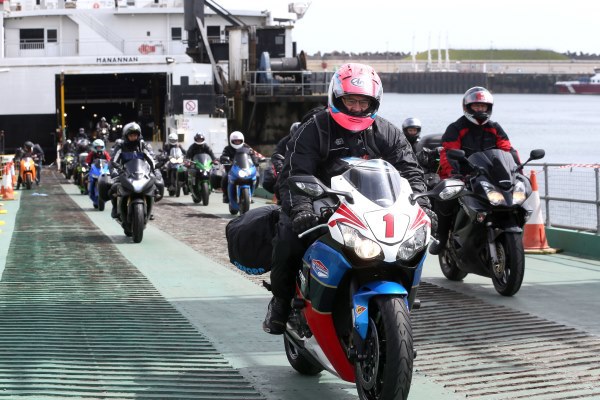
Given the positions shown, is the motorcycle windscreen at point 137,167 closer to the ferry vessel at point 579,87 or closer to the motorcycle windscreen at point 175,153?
the motorcycle windscreen at point 175,153

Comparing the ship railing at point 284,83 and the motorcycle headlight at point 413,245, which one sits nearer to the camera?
the motorcycle headlight at point 413,245

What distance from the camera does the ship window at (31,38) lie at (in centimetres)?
5903

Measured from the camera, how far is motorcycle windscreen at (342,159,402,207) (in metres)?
5.68

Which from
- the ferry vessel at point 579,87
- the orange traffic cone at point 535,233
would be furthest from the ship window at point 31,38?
the ferry vessel at point 579,87

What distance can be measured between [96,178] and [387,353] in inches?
800

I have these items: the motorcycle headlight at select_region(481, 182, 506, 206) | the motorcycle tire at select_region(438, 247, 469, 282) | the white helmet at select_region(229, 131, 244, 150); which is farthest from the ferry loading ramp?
the white helmet at select_region(229, 131, 244, 150)

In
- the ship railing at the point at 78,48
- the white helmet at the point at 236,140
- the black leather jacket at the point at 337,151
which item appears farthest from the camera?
the ship railing at the point at 78,48

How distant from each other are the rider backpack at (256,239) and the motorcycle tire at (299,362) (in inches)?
20.2

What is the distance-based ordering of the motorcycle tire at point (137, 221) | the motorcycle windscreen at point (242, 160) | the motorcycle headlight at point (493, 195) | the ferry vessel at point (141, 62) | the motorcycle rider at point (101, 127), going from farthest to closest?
the ferry vessel at point (141, 62)
the motorcycle rider at point (101, 127)
the motorcycle windscreen at point (242, 160)
the motorcycle tire at point (137, 221)
the motorcycle headlight at point (493, 195)

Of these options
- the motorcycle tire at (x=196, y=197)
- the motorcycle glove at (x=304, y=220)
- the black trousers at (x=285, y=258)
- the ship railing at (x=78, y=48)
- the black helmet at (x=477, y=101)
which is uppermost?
the ship railing at (x=78, y=48)

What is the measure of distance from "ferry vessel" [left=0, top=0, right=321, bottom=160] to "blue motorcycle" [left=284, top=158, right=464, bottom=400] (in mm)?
44234

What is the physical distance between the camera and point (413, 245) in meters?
5.57

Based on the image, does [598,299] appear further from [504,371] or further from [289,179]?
[289,179]

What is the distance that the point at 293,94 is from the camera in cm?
5681
